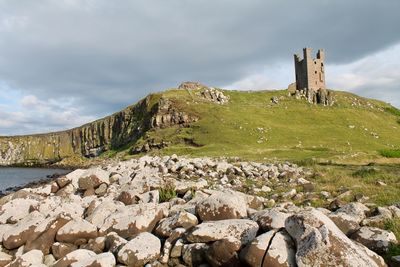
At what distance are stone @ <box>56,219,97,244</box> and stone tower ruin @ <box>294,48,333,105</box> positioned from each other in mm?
114486

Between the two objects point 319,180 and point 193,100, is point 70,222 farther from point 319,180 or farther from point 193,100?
point 193,100

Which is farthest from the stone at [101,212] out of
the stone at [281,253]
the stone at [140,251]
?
the stone at [281,253]

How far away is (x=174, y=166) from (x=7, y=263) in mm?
17386

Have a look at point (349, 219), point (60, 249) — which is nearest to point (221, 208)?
point (349, 219)

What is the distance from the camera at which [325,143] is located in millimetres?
76875

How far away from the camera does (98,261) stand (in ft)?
34.9

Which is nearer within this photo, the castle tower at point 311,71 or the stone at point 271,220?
the stone at point 271,220

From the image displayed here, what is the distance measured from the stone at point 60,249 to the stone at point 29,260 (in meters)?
0.53

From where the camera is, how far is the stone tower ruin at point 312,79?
12225cm

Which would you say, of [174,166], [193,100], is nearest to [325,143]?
[193,100]

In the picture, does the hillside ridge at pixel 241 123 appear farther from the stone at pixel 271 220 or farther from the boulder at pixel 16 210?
the stone at pixel 271 220

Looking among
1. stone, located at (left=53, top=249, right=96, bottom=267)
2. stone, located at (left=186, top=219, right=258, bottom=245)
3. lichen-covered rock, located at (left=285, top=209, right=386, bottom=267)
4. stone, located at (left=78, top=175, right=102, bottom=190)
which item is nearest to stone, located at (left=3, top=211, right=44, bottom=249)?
stone, located at (left=53, top=249, right=96, bottom=267)

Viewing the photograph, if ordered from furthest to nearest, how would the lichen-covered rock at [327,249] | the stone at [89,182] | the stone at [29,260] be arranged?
the stone at [89,182] → the stone at [29,260] → the lichen-covered rock at [327,249]

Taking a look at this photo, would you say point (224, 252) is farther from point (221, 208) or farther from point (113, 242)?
point (113, 242)
